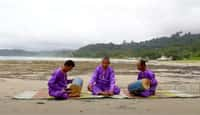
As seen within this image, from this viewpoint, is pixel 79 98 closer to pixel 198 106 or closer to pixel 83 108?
pixel 83 108

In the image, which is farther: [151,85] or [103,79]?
[103,79]

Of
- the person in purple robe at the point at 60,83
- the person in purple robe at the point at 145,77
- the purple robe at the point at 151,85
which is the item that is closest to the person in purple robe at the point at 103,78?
the person in purple robe at the point at 145,77

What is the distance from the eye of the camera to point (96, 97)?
454 inches

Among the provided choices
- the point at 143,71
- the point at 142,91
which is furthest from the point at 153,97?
the point at 143,71

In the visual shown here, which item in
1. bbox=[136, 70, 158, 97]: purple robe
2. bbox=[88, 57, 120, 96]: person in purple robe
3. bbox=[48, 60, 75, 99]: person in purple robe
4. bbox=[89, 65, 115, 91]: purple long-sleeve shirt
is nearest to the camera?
bbox=[48, 60, 75, 99]: person in purple robe

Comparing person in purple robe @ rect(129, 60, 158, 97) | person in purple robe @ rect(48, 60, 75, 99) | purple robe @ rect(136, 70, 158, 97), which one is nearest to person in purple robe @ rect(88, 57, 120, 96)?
person in purple robe @ rect(129, 60, 158, 97)

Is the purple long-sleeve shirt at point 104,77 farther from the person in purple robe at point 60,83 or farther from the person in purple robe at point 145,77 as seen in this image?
the person in purple robe at point 60,83

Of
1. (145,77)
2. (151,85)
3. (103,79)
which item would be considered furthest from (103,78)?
(151,85)

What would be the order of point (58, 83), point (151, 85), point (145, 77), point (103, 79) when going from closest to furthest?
point (58, 83) → point (151, 85) → point (103, 79) → point (145, 77)

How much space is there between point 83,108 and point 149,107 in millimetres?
1472

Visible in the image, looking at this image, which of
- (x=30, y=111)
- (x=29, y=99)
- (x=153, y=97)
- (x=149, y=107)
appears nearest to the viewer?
(x=30, y=111)

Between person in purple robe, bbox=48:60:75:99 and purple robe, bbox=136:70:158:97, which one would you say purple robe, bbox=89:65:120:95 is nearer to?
purple robe, bbox=136:70:158:97

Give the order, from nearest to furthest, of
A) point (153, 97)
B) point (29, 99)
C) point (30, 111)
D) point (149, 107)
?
point (30, 111) < point (149, 107) < point (29, 99) < point (153, 97)

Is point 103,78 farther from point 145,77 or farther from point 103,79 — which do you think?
point 145,77
